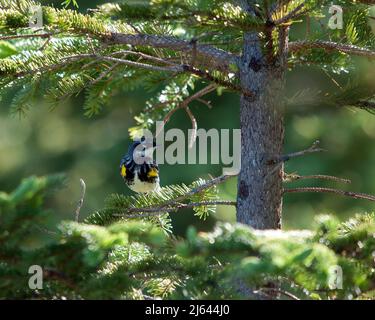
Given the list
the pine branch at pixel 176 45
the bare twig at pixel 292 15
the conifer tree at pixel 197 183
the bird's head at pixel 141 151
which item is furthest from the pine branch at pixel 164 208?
the bird's head at pixel 141 151

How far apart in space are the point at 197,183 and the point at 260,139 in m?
0.43

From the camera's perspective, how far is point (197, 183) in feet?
7.99

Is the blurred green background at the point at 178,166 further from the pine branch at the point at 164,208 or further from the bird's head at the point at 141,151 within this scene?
the pine branch at the point at 164,208

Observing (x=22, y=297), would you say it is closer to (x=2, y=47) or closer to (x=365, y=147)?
(x=2, y=47)

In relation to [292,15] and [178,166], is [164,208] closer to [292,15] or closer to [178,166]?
[292,15]

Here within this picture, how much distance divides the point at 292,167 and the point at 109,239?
4.80 metres

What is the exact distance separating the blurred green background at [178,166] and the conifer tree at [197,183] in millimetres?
2004

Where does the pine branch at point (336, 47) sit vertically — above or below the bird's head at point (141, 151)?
above

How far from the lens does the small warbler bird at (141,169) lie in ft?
10.4

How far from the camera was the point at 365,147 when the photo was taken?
6.35m

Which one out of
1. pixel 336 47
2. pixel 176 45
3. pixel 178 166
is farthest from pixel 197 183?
pixel 178 166

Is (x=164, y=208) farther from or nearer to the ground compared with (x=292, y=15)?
nearer to the ground

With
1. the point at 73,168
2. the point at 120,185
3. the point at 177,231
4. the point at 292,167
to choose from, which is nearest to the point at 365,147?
the point at 292,167

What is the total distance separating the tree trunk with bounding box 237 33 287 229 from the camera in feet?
6.75
